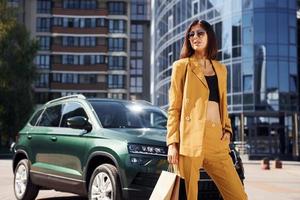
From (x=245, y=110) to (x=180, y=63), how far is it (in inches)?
1548

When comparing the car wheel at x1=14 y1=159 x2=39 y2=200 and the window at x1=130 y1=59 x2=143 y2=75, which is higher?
the window at x1=130 y1=59 x2=143 y2=75

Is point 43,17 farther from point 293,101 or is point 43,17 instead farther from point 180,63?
point 180,63

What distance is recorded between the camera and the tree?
149 feet

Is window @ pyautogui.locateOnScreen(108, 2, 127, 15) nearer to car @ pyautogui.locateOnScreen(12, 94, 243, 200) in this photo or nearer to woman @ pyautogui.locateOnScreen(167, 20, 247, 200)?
car @ pyautogui.locateOnScreen(12, 94, 243, 200)

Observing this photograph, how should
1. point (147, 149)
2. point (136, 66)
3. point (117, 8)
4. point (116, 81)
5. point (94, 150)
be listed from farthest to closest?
point (136, 66), point (117, 8), point (116, 81), point (94, 150), point (147, 149)

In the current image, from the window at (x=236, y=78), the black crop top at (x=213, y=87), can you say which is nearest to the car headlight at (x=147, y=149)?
the black crop top at (x=213, y=87)

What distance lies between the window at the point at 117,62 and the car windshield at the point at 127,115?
72.6m

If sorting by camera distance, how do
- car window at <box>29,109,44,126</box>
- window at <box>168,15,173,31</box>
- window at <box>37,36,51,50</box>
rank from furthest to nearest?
window at <box>37,36,51,50</box> → window at <box>168,15,173,31</box> → car window at <box>29,109,44,126</box>

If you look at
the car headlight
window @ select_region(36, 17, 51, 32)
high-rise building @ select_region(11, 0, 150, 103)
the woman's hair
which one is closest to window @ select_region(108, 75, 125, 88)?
high-rise building @ select_region(11, 0, 150, 103)

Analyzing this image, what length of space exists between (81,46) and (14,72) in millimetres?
35190

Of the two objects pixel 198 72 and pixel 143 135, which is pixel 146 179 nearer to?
pixel 143 135

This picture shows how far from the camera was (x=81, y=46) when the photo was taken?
80875 millimetres

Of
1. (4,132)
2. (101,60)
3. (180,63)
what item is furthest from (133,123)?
(101,60)

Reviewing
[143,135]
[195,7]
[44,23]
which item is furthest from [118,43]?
[143,135]
